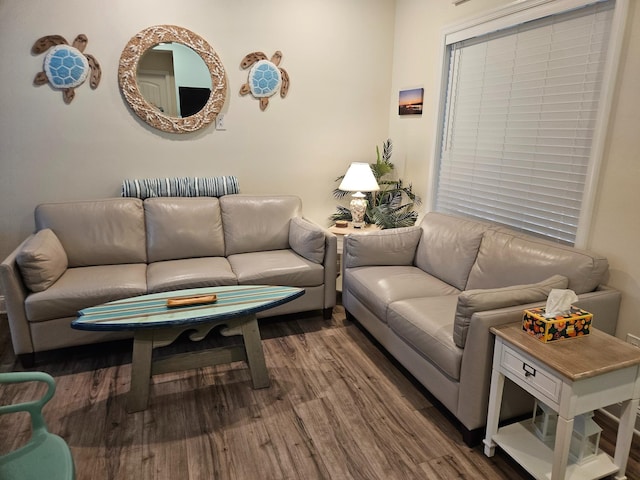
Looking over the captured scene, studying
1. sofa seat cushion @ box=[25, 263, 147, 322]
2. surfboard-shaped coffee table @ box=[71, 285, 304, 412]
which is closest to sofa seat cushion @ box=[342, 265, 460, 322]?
surfboard-shaped coffee table @ box=[71, 285, 304, 412]

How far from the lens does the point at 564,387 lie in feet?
5.08

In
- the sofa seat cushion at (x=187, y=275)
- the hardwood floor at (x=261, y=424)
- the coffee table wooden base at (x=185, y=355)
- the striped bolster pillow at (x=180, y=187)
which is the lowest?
the hardwood floor at (x=261, y=424)

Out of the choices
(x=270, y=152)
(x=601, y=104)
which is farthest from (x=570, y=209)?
(x=270, y=152)

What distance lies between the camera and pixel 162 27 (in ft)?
10.7

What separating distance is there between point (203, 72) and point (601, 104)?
279 cm

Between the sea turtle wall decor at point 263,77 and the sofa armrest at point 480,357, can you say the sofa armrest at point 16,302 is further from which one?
the sofa armrest at point 480,357

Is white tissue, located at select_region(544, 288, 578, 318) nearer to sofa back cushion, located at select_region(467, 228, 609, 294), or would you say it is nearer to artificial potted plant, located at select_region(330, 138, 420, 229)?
sofa back cushion, located at select_region(467, 228, 609, 294)

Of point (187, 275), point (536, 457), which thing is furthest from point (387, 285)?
point (187, 275)

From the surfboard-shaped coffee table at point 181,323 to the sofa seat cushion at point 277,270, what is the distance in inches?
19.9

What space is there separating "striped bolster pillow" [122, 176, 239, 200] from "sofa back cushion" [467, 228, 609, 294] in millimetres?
2114

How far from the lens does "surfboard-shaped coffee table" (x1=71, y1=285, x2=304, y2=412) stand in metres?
2.08

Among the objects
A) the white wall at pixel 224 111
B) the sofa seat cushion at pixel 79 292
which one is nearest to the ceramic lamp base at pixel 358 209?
the white wall at pixel 224 111

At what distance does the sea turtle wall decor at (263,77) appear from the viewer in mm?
3580

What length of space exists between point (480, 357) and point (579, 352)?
39 centimetres
